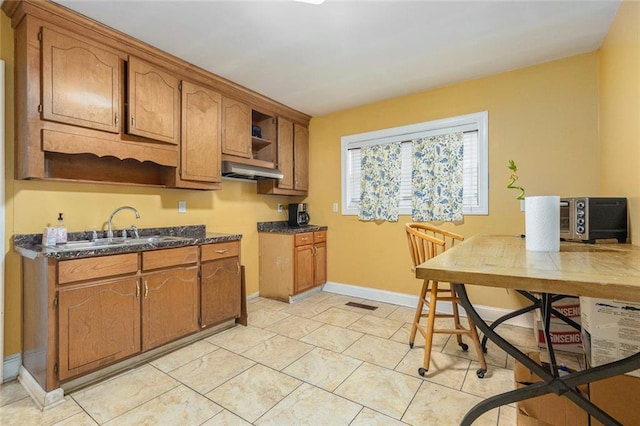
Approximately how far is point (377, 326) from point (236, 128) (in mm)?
2505

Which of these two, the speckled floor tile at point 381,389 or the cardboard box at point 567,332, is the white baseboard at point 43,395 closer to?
the speckled floor tile at point 381,389

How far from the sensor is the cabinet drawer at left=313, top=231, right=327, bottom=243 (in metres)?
3.79

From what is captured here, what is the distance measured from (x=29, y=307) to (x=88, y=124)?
4.16 ft

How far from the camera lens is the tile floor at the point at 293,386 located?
1.54 meters

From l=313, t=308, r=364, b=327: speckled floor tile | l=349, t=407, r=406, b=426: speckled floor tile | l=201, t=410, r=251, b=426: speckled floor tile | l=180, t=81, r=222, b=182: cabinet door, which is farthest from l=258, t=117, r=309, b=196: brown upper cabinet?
l=349, t=407, r=406, b=426: speckled floor tile

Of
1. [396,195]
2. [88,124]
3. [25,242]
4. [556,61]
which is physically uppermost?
[556,61]

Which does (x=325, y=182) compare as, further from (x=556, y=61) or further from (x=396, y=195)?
(x=556, y=61)

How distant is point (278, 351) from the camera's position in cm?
226

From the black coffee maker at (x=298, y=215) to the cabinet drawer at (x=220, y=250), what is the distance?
132cm

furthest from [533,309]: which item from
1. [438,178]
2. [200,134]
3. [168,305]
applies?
[200,134]

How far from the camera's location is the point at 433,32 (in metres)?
2.15

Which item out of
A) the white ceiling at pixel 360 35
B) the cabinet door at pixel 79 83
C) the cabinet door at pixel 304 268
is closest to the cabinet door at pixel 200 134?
the white ceiling at pixel 360 35

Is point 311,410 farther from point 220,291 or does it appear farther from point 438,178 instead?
point 438,178

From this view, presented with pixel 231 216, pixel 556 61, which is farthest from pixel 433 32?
pixel 231 216
